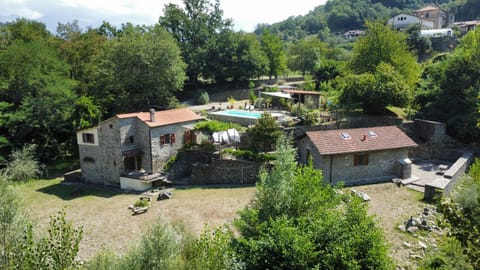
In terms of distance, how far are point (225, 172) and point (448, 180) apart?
1503 cm

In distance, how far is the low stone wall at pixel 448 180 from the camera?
19984 mm

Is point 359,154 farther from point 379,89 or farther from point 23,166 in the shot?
point 23,166

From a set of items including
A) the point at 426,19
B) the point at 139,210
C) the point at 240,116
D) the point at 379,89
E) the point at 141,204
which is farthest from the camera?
the point at 426,19

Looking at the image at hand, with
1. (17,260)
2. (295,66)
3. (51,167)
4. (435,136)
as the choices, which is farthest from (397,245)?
(295,66)

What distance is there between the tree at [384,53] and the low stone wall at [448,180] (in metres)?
10.8

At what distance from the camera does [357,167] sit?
77.8 ft

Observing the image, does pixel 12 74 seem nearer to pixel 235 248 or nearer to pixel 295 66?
pixel 235 248

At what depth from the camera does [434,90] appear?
31.3m

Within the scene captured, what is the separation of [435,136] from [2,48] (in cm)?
4792

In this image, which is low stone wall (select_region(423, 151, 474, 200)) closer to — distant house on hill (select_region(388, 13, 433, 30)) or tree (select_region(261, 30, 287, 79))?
tree (select_region(261, 30, 287, 79))

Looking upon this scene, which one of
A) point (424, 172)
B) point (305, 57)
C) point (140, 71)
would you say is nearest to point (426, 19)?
point (305, 57)

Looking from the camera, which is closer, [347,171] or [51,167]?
[347,171]

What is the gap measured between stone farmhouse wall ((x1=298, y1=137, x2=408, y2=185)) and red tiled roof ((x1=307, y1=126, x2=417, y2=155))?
0.42m

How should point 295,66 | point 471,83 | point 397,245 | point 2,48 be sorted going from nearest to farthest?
point 397,245
point 471,83
point 2,48
point 295,66
